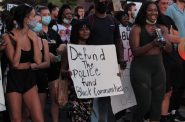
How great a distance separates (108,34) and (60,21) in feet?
6.58

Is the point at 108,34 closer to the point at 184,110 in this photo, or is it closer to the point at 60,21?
the point at 60,21

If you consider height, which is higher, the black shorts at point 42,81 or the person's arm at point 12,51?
the person's arm at point 12,51

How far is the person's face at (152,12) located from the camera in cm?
655

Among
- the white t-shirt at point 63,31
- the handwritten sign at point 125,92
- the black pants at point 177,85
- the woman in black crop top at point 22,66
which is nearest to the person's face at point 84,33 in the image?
the woman in black crop top at point 22,66

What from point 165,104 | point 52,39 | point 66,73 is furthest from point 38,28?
point 165,104

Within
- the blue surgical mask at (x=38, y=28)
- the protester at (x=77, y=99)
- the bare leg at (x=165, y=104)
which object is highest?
the blue surgical mask at (x=38, y=28)

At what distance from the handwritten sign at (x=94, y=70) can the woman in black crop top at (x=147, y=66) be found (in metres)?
0.30

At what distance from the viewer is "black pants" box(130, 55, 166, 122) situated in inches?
257

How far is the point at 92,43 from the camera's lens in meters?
6.46

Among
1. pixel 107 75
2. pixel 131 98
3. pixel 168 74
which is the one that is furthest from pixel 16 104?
pixel 168 74

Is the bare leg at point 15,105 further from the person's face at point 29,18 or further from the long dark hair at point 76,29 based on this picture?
the long dark hair at point 76,29

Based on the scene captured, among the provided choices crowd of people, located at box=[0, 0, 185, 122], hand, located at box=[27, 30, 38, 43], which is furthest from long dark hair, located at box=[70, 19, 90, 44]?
hand, located at box=[27, 30, 38, 43]

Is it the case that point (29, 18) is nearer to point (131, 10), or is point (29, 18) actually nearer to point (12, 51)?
point (12, 51)

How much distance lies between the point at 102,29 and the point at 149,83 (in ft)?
3.27
